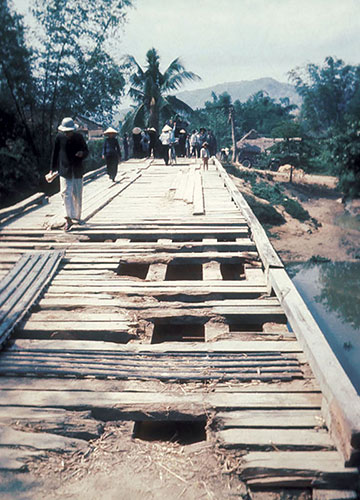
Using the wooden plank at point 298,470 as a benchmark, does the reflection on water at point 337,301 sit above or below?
below

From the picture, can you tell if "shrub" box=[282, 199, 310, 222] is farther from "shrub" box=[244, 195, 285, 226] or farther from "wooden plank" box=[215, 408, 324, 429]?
"wooden plank" box=[215, 408, 324, 429]

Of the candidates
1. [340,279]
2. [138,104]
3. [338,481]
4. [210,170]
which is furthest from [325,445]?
[138,104]

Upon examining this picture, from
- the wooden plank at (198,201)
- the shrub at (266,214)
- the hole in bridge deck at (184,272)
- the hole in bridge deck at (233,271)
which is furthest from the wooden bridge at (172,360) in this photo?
the shrub at (266,214)

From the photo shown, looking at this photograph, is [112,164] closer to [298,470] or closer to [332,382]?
[332,382]

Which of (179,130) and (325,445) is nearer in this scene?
(325,445)

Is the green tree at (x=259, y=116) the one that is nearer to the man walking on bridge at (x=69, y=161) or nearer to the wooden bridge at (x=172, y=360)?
the man walking on bridge at (x=69, y=161)

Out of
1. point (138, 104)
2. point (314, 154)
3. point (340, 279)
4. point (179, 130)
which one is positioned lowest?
point (340, 279)

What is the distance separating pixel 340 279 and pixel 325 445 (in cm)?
1550

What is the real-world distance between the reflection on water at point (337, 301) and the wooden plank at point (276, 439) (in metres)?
7.93

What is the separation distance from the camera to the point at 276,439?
221 centimetres

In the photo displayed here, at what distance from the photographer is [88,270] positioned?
4.70 metres

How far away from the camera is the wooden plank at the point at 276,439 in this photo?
2.16m

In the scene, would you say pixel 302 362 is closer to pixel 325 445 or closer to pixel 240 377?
pixel 240 377

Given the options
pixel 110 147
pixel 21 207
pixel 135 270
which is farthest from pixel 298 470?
pixel 110 147
